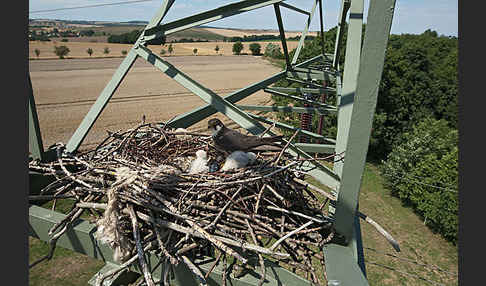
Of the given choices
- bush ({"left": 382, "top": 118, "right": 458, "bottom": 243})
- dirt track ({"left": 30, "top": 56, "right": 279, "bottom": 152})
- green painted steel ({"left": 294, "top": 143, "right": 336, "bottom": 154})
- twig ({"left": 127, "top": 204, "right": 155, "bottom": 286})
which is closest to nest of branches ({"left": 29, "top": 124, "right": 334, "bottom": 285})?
twig ({"left": 127, "top": 204, "right": 155, "bottom": 286})

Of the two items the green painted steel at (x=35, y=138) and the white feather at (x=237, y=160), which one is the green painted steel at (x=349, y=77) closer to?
the white feather at (x=237, y=160)

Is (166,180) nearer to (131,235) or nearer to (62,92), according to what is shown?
(131,235)

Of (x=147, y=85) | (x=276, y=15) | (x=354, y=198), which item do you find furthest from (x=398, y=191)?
(x=147, y=85)

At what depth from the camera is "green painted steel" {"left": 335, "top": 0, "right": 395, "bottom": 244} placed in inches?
60.2

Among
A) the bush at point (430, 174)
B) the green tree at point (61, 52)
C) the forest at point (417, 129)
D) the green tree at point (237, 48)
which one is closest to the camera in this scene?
the bush at point (430, 174)

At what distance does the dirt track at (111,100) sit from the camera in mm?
18406

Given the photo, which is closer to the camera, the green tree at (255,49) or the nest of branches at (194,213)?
the nest of branches at (194,213)

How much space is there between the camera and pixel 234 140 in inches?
120

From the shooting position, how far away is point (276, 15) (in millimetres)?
5297

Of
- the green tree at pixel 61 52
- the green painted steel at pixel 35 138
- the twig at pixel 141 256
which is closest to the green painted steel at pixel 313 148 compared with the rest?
the twig at pixel 141 256

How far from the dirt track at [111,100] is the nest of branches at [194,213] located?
14.3 metres

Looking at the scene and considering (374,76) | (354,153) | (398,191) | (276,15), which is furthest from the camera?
(398,191)

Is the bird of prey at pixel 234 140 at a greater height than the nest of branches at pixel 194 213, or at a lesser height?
greater

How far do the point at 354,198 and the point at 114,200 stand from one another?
1.66m
